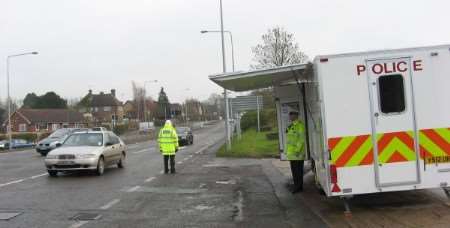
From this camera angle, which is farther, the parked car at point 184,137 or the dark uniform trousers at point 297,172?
the parked car at point 184,137

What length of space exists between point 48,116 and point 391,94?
110556 mm

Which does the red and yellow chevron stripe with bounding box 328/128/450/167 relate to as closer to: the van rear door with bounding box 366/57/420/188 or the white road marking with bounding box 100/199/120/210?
the van rear door with bounding box 366/57/420/188

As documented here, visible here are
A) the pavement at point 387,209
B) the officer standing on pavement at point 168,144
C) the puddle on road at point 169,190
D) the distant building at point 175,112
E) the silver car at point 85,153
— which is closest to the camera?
the pavement at point 387,209

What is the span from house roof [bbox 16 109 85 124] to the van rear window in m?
109

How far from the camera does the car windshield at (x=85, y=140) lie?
18234 millimetres

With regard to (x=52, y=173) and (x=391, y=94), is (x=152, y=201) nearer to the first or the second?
(x=391, y=94)

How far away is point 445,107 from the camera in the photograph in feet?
28.3

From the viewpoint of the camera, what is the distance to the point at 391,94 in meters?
8.62

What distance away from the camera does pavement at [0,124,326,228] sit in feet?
29.7

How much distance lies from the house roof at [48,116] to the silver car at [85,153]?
97077 millimetres

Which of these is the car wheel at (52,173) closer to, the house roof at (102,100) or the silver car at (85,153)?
the silver car at (85,153)

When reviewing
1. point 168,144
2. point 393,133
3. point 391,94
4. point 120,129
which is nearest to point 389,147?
point 393,133

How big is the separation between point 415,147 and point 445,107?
0.78 meters

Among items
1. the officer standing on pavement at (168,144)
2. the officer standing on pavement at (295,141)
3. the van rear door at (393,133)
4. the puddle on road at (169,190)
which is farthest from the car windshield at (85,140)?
the van rear door at (393,133)
